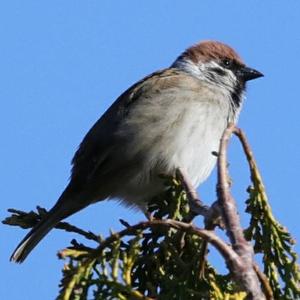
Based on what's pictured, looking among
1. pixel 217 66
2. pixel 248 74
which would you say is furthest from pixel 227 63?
pixel 248 74

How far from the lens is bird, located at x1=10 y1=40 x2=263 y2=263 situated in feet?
15.4

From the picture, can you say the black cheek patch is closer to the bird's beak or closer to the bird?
the bird's beak

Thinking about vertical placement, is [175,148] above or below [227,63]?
below

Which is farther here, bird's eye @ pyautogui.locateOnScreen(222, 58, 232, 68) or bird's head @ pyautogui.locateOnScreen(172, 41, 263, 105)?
bird's eye @ pyautogui.locateOnScreen(222, 58, 232, 68)

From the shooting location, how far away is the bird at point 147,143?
470 centimetres

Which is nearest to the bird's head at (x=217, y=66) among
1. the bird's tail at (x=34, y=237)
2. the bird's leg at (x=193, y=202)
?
the bird's tail at (x=34, y=237)

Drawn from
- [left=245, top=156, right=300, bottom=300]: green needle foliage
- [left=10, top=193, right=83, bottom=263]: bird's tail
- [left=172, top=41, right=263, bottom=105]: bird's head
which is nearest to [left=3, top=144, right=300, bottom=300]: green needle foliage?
[left=245, top=156, right=300, bottom=300]: green needle foliage

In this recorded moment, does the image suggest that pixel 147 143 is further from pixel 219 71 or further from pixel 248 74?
pixel 248 74

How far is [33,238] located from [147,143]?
100 centimetres

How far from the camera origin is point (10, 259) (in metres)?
4.32

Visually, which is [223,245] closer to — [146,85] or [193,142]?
[193,142]

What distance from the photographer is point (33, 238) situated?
14.2 ft

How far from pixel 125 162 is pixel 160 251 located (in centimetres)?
182

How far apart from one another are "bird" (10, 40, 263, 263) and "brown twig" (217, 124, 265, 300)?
2236 mm
